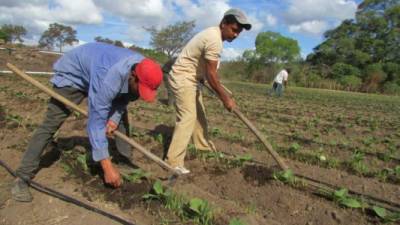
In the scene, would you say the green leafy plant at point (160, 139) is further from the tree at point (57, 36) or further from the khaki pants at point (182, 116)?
the tree at point (57, 36)

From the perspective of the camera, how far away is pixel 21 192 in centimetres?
380

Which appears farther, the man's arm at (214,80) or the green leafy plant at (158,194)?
the man's arm at (214,80)

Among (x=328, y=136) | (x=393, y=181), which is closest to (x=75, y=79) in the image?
(x=393, y=181)

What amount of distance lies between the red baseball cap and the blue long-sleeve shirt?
16 cm

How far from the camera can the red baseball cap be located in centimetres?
319

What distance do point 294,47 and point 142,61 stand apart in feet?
211

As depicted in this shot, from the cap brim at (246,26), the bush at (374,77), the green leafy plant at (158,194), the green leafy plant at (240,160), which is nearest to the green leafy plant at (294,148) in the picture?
the green leafy plant at (240,160)

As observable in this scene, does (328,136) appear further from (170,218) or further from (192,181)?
(170,218)

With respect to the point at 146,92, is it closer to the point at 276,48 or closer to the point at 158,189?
the point at 158,189

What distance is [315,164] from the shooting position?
561cm

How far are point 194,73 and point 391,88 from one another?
1591 inches

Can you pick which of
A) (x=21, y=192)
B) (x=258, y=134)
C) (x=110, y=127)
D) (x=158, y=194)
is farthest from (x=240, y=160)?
(x=21, y=192)

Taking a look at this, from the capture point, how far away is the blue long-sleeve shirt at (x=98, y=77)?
332 cm

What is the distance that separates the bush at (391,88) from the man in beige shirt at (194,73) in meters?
39.6
